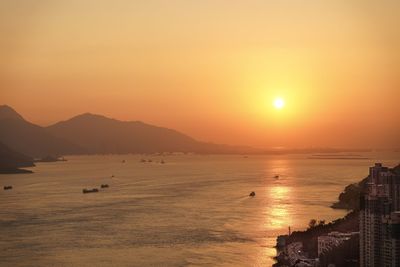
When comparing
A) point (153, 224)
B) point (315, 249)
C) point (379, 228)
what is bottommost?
point (315, 249)

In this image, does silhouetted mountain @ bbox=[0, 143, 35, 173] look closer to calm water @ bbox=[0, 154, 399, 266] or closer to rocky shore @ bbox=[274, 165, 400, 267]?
calm water @ bbox=[0, 154, 399, 266]

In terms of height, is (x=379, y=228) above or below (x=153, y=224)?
above

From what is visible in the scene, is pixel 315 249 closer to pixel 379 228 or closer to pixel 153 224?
pixel 379 228

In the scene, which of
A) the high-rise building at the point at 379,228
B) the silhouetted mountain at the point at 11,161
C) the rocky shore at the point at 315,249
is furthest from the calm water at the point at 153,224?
the silhouetted mountain at the point at 11,161

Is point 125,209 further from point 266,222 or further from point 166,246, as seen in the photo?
point 166,246

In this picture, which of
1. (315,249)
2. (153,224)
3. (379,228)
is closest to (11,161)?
(153,224)

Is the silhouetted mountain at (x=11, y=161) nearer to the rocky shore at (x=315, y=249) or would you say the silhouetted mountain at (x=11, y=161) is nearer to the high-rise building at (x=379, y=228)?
the rocky shore at (x=315, y=249)

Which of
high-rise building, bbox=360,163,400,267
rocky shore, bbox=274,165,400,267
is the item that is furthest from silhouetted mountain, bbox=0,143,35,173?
high-rise building, bbox=360,163,400,267

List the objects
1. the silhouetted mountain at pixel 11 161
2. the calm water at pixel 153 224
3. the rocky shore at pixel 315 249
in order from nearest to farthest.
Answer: the rocky shore at pixel 315 249 < the calm water at pixel 153 224 < the silhouetted mountain at pixel 11 161
